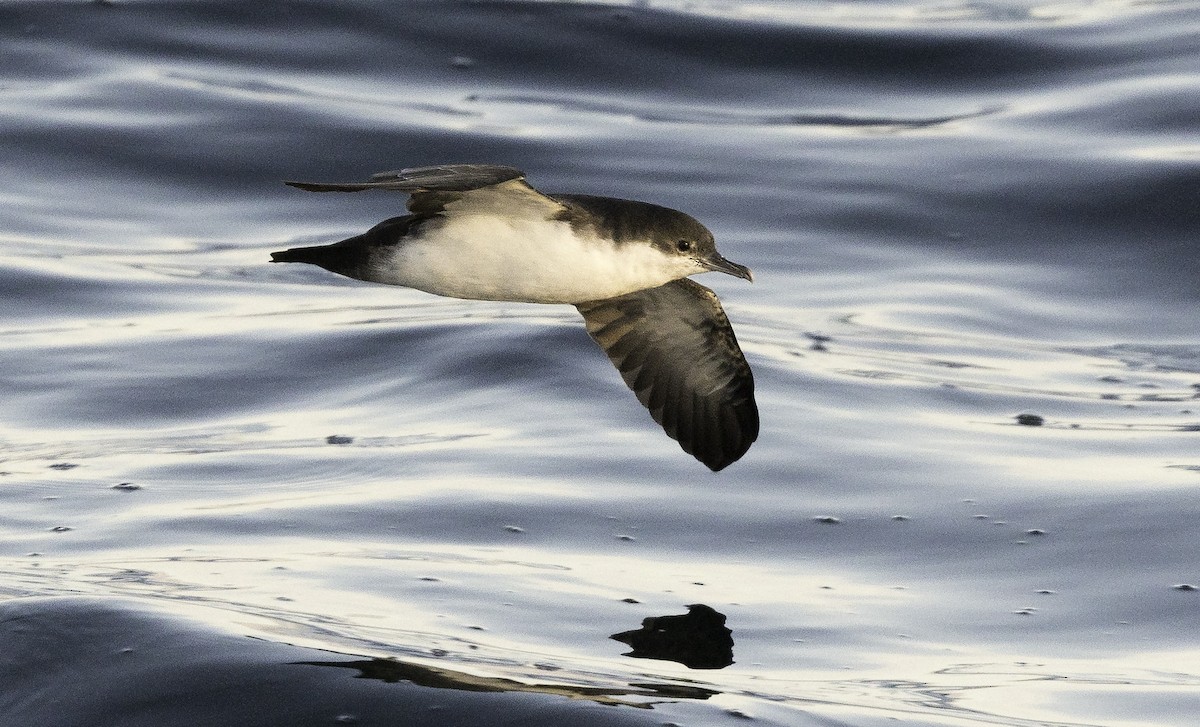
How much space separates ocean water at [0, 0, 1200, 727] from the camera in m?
7.04

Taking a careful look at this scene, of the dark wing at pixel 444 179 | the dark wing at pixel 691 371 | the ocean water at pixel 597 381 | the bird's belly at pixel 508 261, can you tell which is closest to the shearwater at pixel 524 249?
the bird's belly at pixel 508 261

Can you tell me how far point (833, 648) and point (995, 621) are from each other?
3.20 feet

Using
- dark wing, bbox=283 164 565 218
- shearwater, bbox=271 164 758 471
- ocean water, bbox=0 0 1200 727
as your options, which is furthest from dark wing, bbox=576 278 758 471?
dark wing, bbox=283 164 565 218

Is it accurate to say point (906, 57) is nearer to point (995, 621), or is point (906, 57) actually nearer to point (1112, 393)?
point (1112, 393)

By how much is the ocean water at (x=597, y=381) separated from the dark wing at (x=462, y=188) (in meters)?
1.59

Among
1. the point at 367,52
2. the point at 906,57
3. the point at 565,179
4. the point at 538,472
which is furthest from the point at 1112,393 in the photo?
the point at 367,52

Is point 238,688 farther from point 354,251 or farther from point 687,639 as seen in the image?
point 687,639

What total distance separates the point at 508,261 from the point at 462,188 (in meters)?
0.82

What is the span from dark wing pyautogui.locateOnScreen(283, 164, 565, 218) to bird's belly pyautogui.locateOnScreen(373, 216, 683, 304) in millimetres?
76

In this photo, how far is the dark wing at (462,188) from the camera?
579cm

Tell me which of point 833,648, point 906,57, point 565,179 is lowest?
point 833,648

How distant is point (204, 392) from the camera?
464 inches

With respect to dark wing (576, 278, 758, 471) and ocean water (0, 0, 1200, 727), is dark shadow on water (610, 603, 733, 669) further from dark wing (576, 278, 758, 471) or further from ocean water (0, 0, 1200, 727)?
dark wing (576, 278, 758, 471)

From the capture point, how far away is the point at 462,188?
5.85 meters
